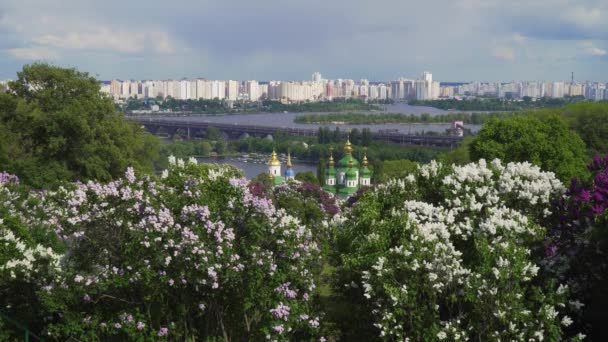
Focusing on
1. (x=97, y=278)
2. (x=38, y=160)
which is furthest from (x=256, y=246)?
(x=38, y=160)

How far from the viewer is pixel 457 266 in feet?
18.7

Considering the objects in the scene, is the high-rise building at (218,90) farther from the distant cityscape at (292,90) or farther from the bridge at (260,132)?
the bridge at (260,132)

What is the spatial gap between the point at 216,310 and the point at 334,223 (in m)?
1.55

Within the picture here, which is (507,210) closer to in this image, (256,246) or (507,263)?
(507,263)

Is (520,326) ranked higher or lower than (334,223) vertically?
lower

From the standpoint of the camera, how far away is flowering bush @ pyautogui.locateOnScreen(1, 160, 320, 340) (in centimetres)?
557

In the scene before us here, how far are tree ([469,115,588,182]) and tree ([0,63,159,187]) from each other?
7.30 meters

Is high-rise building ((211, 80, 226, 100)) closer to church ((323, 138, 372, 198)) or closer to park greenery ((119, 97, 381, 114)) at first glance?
park greenery ((119, 97, 381, 114))

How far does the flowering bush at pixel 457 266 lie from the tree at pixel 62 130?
28.7ft

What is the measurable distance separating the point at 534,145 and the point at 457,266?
33.4ft

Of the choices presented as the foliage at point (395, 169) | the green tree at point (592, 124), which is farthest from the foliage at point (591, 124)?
the foliage at point (395, 169)

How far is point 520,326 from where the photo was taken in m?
5.62

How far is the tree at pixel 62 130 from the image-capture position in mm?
14211

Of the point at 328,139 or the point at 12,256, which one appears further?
the point at 328,139
